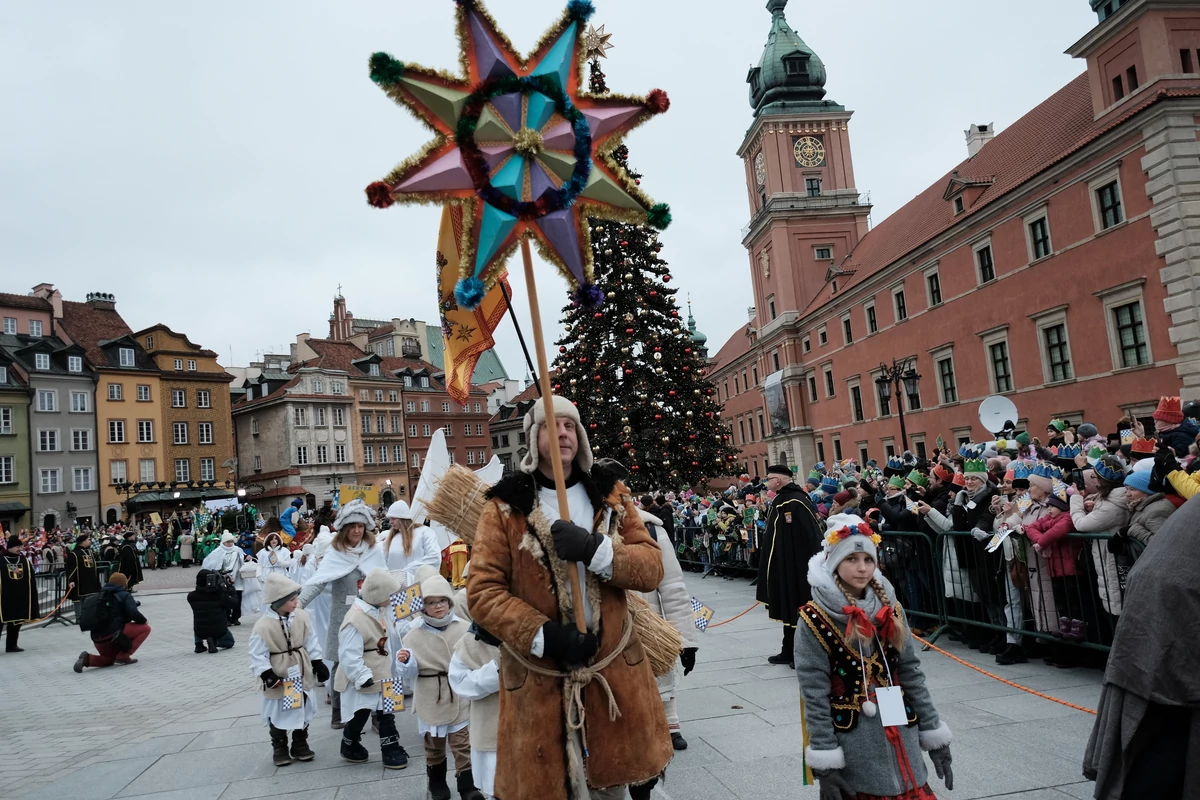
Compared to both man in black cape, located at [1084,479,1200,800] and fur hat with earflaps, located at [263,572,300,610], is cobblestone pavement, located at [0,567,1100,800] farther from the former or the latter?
man in black cape, located at [1084,479,1200,800]

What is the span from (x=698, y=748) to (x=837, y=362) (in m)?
45.8

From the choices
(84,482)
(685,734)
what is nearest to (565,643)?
(685,734)

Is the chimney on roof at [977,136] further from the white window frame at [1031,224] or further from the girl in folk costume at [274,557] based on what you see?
the girl in folk costume at [274,557]

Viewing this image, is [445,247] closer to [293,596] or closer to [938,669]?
[293,596]

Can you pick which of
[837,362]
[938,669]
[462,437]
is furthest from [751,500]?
[462,437]

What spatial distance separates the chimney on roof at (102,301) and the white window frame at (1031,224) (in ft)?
183

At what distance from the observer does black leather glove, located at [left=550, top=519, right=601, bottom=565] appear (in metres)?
3.23

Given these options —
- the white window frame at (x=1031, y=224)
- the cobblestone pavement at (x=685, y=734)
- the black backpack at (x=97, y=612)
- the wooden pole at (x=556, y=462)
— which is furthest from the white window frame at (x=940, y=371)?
the wooden pole at (x=556, y=462)

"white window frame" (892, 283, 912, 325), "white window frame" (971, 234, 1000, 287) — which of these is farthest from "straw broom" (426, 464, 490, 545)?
"white window frame" (892, 283, 912, 325)

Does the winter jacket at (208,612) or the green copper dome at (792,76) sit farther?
the green copper dome at (792,76)

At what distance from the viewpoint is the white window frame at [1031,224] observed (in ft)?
94.1

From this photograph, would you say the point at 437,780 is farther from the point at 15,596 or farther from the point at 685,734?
Answer: the point at 15,596

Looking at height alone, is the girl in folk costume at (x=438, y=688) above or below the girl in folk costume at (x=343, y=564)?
below

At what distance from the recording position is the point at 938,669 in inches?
296
